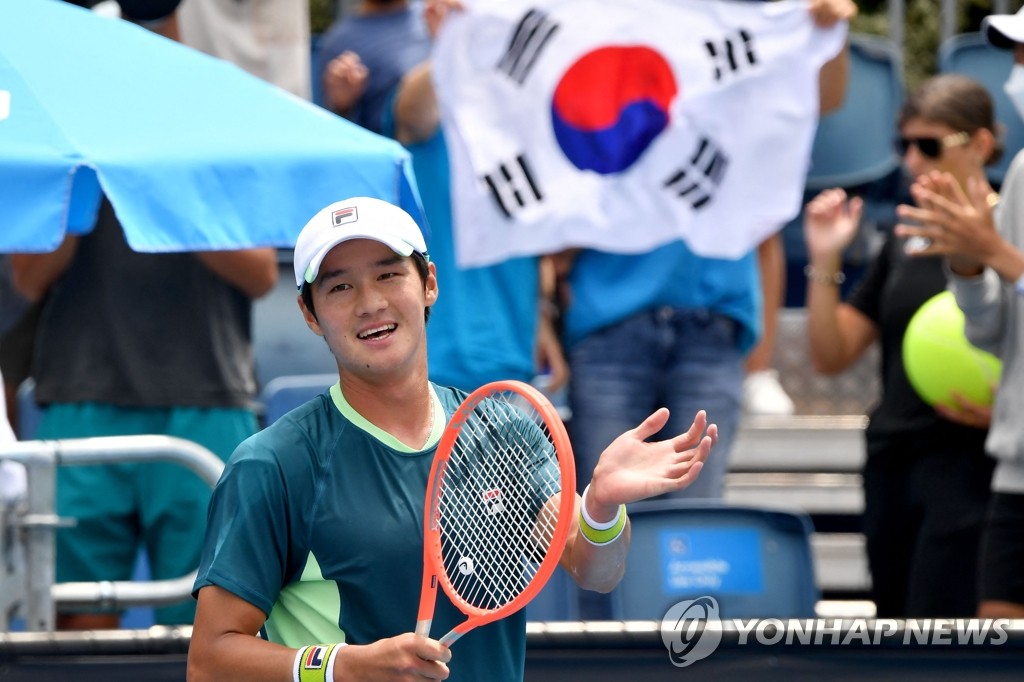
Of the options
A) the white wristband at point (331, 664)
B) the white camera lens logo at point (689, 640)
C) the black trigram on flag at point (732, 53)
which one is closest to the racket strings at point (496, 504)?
the white wristband at point (331, 664)

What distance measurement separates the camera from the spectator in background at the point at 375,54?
6.31 metres

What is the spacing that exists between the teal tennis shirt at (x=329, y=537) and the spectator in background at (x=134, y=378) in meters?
2.33

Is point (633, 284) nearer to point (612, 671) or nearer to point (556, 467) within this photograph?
point (612, 671)

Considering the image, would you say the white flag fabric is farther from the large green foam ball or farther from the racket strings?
the racket strings

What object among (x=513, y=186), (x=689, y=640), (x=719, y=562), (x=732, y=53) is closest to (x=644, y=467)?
(x=689, y=640)

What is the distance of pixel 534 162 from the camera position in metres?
5.86

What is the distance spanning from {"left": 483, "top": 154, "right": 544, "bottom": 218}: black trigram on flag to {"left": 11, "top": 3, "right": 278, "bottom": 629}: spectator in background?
870mm

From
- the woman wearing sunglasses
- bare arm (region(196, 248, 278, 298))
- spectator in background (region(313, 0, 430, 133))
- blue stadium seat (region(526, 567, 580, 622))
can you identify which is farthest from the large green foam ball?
spectator in background (region(313, 0, 430, 133))

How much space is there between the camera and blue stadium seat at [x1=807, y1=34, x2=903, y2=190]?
8023 millimetres

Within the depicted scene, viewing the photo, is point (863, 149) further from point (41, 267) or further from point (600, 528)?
point (600, 528)

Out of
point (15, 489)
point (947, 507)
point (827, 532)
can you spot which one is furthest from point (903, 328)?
point (15, 489)

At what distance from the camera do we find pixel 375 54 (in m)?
6.39

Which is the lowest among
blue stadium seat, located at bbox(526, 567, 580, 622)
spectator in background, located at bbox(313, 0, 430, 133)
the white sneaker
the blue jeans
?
the white sneaker

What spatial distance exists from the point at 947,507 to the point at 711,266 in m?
1.11
